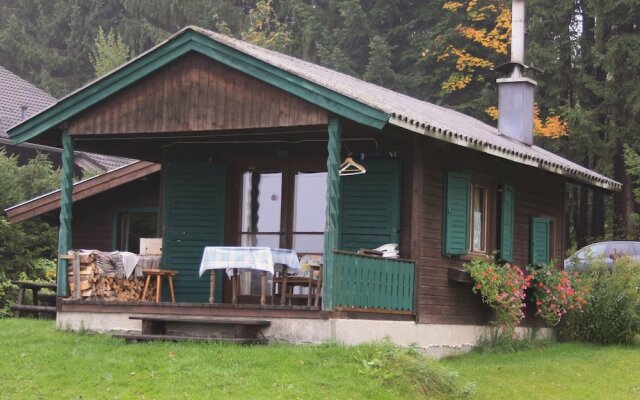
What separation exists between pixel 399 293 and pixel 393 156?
223 cm

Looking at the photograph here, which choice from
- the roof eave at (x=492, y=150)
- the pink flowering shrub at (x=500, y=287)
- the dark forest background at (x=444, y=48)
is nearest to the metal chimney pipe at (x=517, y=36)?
the roof eave at (x=492, y=150)

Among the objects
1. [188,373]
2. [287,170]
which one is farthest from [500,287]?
[188,373]

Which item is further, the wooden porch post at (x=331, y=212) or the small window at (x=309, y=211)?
the small window at (x=309, y=211)

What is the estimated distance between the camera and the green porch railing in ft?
44.9

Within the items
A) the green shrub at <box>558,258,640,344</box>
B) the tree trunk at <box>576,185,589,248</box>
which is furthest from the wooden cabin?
the tree trunk at <box>576,185,589,248</box>

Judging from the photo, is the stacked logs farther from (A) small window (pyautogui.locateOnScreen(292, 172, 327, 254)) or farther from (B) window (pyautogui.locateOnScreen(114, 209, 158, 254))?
(B) window (pyautogui.locateOnScreen(114, 209, 158, 254))

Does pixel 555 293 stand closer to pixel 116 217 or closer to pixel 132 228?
pixel 132 228

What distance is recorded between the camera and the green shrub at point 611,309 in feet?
59.3

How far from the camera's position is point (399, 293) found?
49.3 feet

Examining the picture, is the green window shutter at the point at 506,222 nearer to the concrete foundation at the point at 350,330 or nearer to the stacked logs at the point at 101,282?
the concrete foundation at the point at 350,330

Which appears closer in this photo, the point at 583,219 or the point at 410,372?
the point at 410,372

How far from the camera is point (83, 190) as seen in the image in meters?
20.8

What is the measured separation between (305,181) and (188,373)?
18.3 ft

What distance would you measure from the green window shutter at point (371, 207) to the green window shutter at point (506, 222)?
8.97 ft
